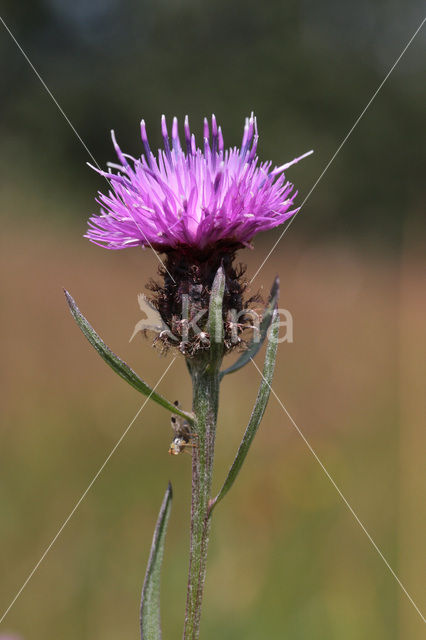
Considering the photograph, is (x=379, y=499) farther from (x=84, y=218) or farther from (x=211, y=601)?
(x=84, y=218)

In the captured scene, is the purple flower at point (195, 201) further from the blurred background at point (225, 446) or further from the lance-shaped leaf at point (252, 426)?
the blurred background at point (225, 446)

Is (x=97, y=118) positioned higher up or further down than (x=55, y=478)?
higher up

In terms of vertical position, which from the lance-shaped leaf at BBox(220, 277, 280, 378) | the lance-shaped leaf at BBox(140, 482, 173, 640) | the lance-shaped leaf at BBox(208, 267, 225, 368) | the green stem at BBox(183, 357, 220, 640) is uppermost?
the lance-shaped leaf at BBox(220, 277, 280, 378)

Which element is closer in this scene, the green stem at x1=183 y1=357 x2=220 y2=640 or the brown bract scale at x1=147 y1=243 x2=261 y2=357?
the green stem at x1=183 y1=357 x2=220 y2=640

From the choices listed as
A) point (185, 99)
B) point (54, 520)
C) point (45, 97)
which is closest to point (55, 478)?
point (54, 520)

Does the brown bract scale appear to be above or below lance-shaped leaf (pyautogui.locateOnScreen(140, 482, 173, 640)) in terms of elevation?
above

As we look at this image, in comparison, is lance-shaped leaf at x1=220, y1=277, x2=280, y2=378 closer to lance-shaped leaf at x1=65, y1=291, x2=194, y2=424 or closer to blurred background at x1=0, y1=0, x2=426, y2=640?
lance-shaped leaf at x1=65, y1=291, x2=194, y2=424

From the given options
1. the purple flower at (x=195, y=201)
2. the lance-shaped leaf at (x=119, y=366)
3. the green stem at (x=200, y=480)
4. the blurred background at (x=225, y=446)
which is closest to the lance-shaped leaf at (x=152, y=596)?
Result: the green stem at (x=200, y=480)

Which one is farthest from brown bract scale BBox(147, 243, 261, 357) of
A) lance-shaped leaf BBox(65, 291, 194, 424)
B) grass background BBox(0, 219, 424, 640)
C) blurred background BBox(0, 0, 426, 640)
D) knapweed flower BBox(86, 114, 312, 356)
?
blurred background BBox(0, 0, 426, 640)
